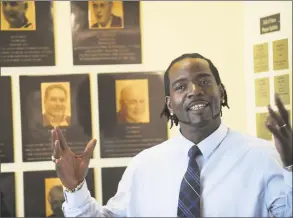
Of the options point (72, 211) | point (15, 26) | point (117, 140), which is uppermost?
point (15, 26)

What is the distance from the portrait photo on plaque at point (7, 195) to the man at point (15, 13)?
343mm

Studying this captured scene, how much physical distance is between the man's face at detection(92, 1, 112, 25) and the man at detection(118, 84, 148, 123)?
0.54 ft

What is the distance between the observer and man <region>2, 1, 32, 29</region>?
86 cm

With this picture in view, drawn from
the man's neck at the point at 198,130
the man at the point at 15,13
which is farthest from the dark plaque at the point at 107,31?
the man's neck at the point at 198,130

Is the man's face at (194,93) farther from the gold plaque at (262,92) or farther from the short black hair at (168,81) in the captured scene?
the gold plaque at (262,92)

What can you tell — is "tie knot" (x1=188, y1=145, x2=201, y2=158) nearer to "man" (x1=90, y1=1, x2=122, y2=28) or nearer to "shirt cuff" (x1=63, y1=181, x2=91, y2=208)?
"shirt cuff" (x1=63, y1=181, x2=91, y2=208)

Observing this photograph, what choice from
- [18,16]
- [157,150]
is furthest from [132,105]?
[18,16]

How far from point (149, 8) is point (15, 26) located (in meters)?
0.31

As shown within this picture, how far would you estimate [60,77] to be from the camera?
90 centimetres

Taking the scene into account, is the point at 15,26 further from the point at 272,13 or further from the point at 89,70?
the point at 272,13

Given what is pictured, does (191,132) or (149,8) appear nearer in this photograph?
(191,132)

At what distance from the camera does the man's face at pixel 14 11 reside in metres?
0.86

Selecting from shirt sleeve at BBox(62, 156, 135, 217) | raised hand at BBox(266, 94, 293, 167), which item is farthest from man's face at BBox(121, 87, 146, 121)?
raised hand at BBox(266, 94, 293, 167)

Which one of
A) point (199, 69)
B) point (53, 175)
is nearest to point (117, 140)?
point (53, 175)
